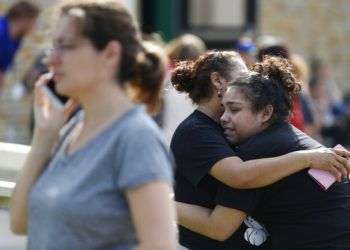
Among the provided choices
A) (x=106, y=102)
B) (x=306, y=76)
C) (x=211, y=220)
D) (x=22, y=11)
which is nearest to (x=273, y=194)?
(x=211, y=220)

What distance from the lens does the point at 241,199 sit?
13.7 feet

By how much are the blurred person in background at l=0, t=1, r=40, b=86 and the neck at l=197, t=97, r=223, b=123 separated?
6483mm

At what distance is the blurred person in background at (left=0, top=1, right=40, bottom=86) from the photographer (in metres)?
10.8

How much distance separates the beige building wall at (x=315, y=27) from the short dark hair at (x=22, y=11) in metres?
4.63

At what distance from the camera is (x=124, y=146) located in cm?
312

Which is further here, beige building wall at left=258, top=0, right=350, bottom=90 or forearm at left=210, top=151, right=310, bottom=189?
beige building wall at left=258, top=0, right=350, bottom=90

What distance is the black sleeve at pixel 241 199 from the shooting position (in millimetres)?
4148

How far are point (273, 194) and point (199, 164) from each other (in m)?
0.28

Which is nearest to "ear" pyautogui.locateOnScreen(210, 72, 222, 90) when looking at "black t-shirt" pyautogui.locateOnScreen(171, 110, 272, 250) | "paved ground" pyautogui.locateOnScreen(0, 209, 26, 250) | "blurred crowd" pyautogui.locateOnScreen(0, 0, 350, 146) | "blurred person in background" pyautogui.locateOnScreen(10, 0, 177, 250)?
"black t-shirt" pyautogui.locateOnScreen(171, 110, 272, 250)

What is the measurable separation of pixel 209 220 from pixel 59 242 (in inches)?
43.9

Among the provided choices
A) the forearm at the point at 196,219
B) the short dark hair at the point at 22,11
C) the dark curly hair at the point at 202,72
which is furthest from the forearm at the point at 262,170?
the short dark hair at the point at 22,11

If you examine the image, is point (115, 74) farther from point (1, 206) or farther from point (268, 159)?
point (1, 206)

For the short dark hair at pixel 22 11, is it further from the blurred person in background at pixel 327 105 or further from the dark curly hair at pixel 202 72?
the dark curly hair at pixel 202 72

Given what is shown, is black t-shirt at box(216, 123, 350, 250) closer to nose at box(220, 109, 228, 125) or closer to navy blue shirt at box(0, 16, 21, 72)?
nose at box(220, 109, 228, 125)
